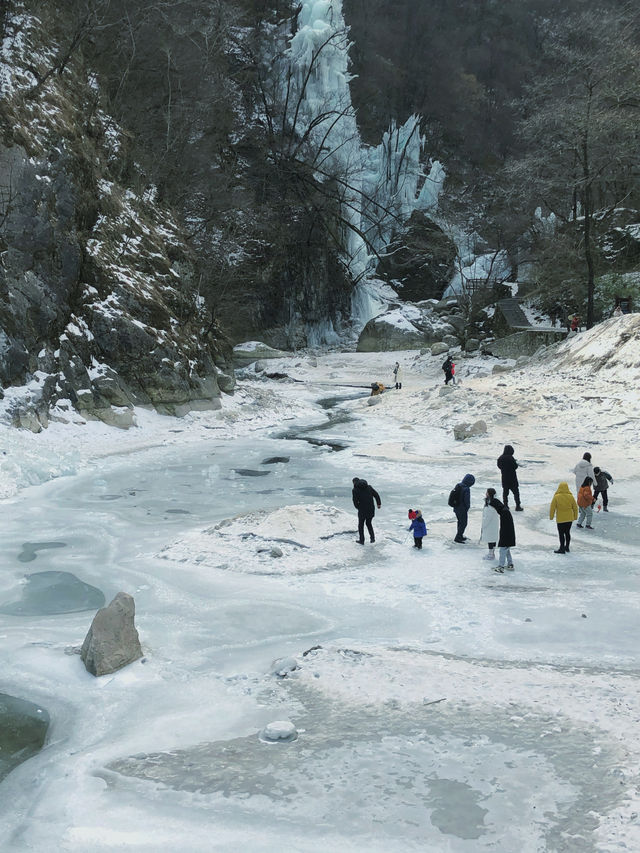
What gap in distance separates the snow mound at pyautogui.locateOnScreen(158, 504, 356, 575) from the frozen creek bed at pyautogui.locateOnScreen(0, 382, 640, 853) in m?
0.04

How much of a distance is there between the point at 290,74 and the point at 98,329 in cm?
3242

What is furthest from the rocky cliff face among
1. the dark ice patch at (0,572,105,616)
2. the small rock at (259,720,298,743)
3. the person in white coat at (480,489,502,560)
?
the small rock at (259,720,298,743)

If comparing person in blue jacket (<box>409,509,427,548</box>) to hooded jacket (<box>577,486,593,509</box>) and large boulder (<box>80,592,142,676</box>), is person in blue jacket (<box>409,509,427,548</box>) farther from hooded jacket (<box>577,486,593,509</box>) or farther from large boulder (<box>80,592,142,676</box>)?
large boulder (<box>80,592,142,676</box>)

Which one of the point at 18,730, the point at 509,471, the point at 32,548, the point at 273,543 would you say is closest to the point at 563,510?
the point at 509,471

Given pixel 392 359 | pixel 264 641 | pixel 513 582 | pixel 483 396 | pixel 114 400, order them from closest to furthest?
pixel 264 641 < pixel 513 582 < pixel 114 400 < pixel 483 396 < pixel 392 359

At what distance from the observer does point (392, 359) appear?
4234 centimetres

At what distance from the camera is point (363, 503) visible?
10367mm

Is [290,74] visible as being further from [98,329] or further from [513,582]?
[513,582]

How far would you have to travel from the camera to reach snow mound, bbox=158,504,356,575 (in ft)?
32.6

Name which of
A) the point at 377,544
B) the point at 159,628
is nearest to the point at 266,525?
the point at 377,544

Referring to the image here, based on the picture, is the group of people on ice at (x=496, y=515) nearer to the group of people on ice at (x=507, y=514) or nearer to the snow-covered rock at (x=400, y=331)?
the group of people on ice at (x=507, y=514)

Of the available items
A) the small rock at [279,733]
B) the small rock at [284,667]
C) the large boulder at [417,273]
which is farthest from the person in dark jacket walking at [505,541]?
the large boulder at [417,273]

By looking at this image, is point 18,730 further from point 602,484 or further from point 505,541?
point 602,484

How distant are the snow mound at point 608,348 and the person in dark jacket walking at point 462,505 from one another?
12990 mm
